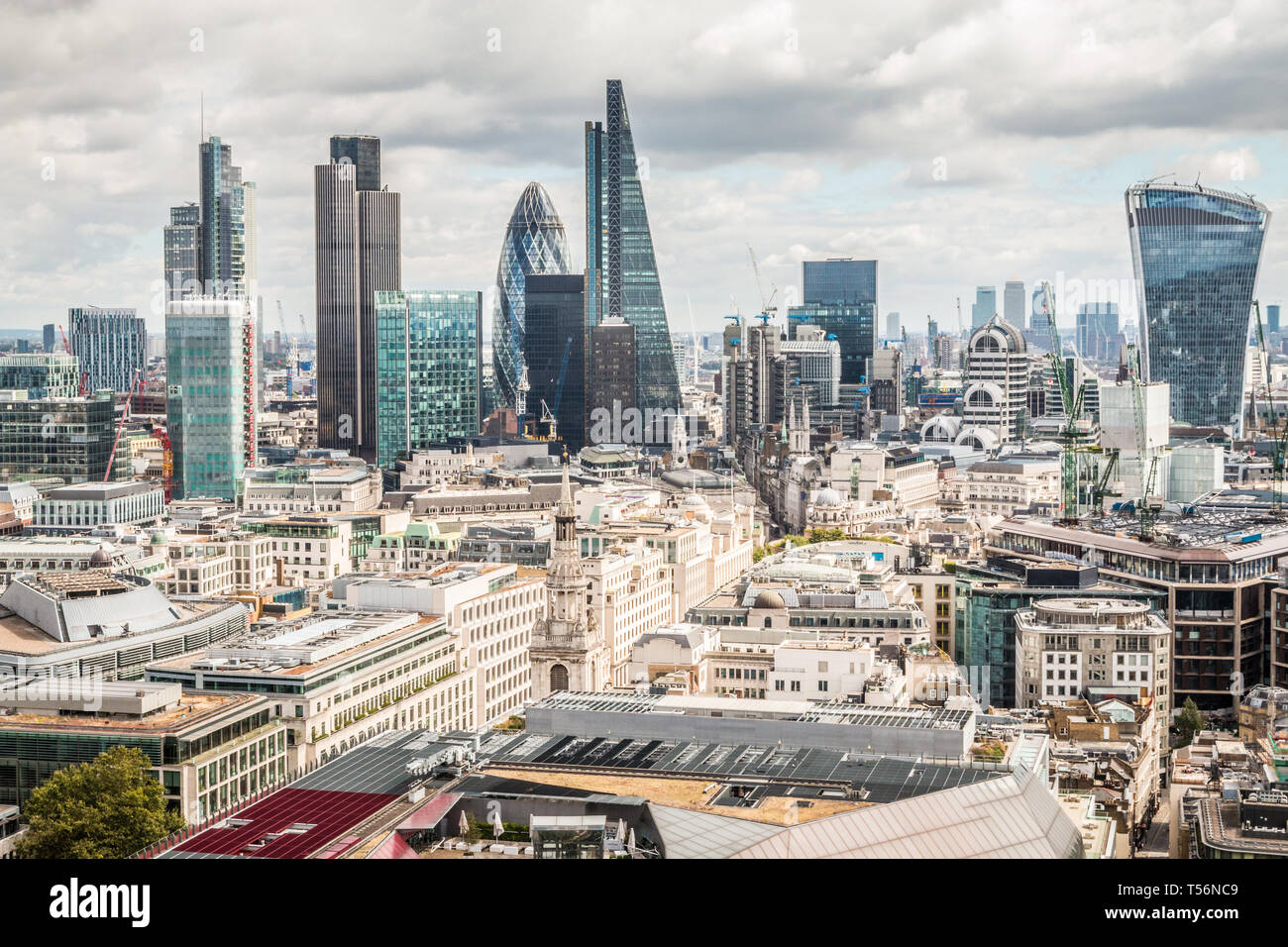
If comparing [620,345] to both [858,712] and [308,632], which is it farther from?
[858,712]

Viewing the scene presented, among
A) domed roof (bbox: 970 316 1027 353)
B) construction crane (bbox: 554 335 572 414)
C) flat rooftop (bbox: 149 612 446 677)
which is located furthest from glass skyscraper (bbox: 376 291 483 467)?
flat rooftop (bbox: 149 612 446 677)

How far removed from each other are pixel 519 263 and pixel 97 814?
8743 centimetres

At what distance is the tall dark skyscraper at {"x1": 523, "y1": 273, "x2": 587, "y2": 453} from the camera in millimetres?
88500

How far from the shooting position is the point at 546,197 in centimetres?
10256

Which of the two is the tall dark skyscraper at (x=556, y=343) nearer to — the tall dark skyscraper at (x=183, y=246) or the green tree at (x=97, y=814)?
the tall dark skyscraper at (x=183, y=246)

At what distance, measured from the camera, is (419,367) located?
76812 mm

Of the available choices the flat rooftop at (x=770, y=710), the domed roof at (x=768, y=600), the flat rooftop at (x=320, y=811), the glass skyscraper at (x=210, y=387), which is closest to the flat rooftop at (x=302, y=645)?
the flat rooftop at (x=770, y=710)

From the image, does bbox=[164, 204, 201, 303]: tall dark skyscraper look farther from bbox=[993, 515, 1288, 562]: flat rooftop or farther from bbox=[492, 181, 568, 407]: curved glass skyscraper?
bbox=[993, 515, 1288, 562]: flat rooftop

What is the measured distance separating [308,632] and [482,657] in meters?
4.86

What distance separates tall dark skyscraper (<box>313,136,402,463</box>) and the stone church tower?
2198 inches

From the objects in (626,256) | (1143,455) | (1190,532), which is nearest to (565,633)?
(1190,532)

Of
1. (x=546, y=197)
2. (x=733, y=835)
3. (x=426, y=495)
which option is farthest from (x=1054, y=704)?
(x=546, y=197)

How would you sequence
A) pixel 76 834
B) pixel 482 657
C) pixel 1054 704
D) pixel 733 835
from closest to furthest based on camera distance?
pixel 733 835
pixel 76 834
pixel 1054 704
pixel 482 657

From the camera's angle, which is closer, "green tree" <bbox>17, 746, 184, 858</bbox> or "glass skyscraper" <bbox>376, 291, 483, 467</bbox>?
"green tree" <bbox>17, 746, 184, 858</bbox>
